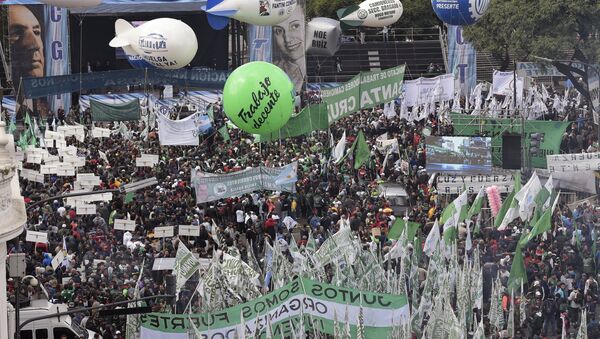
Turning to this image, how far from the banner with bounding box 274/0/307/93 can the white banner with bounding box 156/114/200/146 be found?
14.7m

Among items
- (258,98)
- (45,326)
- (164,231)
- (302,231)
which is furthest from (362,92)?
(45,326)

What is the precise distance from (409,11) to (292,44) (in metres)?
9.58

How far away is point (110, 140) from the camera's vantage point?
44594mm

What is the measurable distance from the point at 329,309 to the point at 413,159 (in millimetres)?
17578

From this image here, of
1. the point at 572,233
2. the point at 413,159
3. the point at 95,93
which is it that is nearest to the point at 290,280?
the point at 572,233

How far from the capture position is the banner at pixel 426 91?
Answer: 48.2 metres

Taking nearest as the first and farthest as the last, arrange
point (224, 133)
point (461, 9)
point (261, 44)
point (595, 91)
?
1. point (595, 91)
2. point (224, 133)
3. point (461, 9)
4. point (261, 44)

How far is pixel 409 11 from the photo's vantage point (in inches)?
2591

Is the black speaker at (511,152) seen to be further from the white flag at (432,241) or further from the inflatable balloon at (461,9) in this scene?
the inflatable balloon at (461,9)

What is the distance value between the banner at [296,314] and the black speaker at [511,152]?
14.6 m

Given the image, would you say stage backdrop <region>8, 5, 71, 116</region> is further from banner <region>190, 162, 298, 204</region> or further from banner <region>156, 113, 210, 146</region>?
banner <region>190, 162, 298, 204</region>

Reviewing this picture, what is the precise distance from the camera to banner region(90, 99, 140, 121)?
153 ft

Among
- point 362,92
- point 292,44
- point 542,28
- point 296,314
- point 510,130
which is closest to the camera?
point 296,314

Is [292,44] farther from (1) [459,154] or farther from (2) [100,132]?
(1) [459,154]
